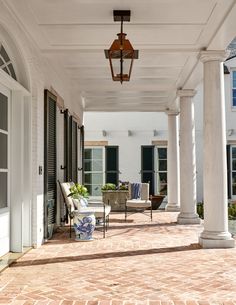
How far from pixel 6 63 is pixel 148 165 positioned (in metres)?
10.1

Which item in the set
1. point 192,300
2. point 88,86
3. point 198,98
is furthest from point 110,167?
point 192,300

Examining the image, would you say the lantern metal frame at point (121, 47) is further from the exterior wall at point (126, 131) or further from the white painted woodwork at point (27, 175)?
the exterior wall at point (126, 131)

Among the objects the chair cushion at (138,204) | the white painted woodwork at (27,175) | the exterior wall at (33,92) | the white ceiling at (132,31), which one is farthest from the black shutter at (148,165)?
the white painted woodwork at (27,175)

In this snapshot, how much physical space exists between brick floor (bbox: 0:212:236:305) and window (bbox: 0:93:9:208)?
81cm

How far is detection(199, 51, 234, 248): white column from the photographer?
618 centimetres

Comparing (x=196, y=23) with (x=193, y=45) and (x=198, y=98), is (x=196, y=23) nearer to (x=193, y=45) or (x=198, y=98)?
(x=193, y=45)

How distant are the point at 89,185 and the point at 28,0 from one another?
11.1 meters

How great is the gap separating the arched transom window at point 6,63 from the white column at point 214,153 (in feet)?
8.85

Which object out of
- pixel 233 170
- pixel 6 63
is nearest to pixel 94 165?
pixel 233 170

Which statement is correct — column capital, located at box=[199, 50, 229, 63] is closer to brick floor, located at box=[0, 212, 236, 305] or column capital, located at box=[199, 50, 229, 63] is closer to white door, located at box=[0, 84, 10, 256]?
brick floor, located at box=[0, 212, 236, 305]

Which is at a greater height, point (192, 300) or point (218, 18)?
point (218, 18)

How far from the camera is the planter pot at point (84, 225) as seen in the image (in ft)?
21.8

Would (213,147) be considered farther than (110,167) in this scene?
No

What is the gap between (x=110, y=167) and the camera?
15102 mm
